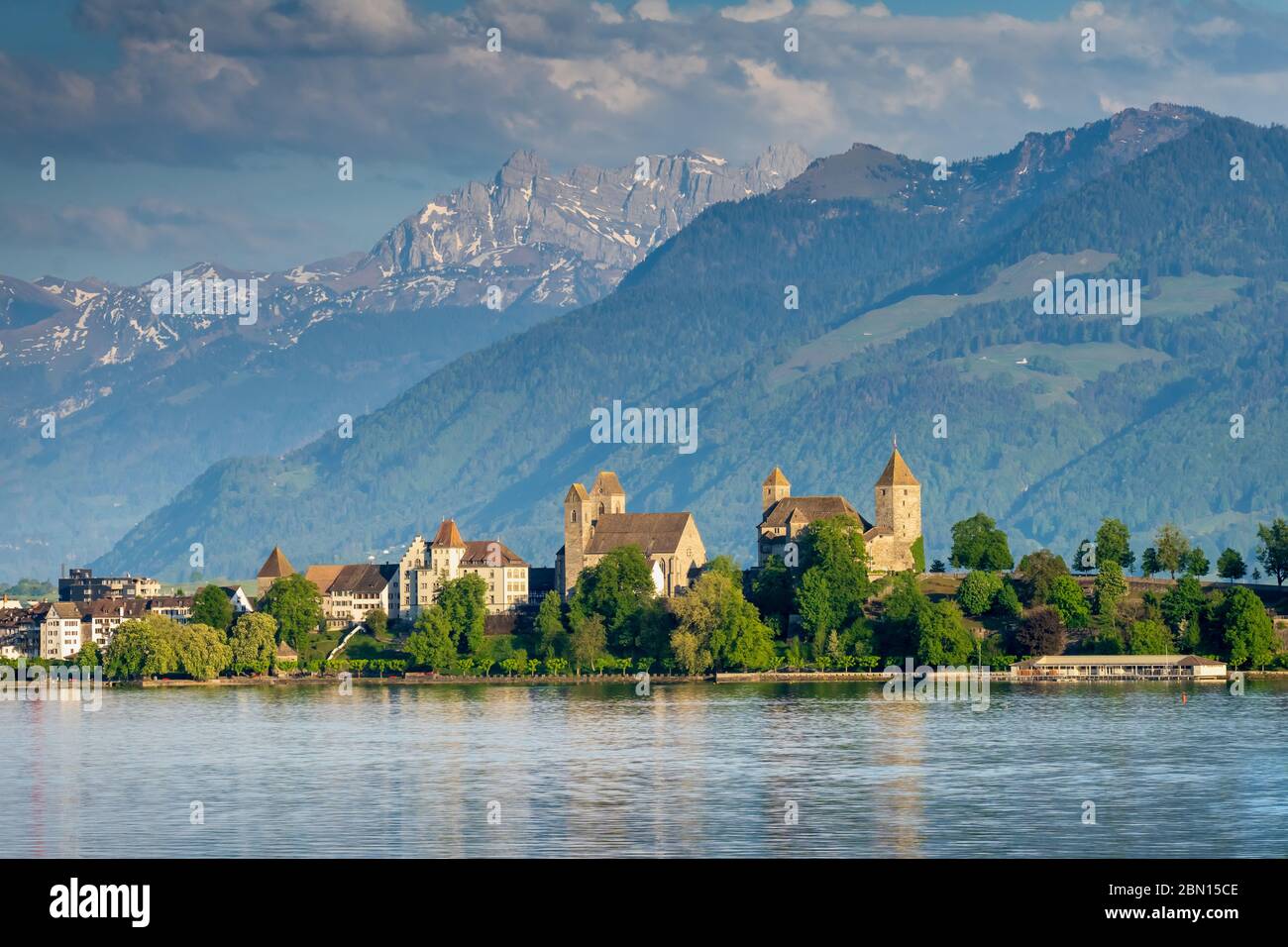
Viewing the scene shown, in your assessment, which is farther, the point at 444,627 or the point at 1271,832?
the point at 444,627

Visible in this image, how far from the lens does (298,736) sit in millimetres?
111688

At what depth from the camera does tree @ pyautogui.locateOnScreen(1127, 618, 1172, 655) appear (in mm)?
160750

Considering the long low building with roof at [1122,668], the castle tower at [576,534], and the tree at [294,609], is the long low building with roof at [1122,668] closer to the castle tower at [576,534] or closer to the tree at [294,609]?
the castle tower at [576,534]

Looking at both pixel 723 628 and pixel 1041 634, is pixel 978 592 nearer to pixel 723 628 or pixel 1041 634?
pixel 1041 634

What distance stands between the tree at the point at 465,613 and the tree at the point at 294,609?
12.4 m

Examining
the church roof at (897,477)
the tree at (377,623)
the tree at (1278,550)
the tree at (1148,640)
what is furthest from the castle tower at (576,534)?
the tree at (1278,550)

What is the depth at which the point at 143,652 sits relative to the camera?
575 ft

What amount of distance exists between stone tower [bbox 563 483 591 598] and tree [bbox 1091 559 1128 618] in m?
44.2

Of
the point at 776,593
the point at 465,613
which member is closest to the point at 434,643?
the point at 465,613

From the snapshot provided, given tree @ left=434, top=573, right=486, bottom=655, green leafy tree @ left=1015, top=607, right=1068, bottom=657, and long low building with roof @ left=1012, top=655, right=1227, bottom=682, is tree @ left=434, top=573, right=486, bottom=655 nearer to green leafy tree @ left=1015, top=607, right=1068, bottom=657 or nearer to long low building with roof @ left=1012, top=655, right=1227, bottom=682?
green leafy tree @ left=1015, top=607, right=1068, bottom=657

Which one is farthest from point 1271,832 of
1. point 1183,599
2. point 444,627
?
point 444,627
